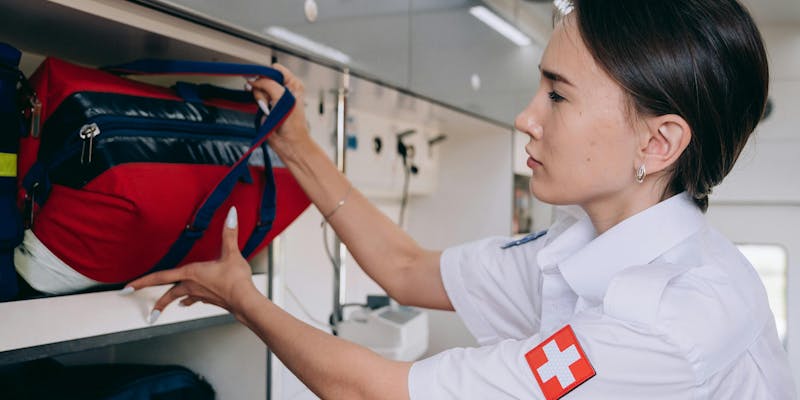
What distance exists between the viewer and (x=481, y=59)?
2.13m

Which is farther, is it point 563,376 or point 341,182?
point 341,182

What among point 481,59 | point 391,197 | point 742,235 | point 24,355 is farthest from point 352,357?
point 742,235

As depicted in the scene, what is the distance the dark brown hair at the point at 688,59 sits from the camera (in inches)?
36.4

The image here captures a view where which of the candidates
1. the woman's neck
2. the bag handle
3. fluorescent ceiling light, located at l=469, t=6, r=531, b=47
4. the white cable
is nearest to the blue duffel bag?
the bag handle

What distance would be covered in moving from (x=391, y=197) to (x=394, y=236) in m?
1.20

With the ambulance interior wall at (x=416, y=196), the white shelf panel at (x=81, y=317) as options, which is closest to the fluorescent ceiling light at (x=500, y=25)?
the ambulance interior wall at (x=416, y=196)

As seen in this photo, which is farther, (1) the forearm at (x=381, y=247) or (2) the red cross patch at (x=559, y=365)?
(1) the forearm at (x=381, y=247)

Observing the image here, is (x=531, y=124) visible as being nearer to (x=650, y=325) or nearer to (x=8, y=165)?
(x=650, y=325)

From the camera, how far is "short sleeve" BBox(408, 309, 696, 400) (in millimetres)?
828

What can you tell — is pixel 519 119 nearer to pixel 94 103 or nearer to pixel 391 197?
pixel 94 103

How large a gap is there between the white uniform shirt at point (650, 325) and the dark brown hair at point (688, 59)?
5.7 inches

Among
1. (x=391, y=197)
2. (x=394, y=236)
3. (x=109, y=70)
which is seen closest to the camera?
(x=109, y=70)

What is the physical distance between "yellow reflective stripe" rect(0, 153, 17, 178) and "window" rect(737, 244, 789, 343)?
157 inches

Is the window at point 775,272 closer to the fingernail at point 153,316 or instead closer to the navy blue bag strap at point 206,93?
the navy blue bag strap at point 206,93
